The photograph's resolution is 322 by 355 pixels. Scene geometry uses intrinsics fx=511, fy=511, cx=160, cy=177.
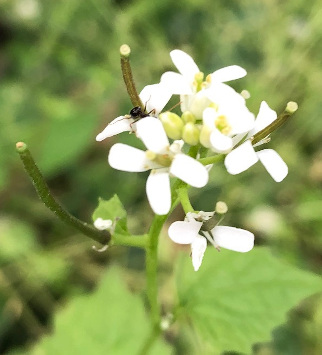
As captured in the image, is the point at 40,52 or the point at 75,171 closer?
the point at 75,171

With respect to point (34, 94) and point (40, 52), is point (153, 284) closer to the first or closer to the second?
point (34, 94)

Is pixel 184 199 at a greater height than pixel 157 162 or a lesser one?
lesser

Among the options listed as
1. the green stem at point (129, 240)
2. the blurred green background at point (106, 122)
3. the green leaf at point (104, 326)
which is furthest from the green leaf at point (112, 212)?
the blurred green background at point (106, 122)

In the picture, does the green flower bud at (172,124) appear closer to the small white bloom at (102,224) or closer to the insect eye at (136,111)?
the insect eye at (136,111)

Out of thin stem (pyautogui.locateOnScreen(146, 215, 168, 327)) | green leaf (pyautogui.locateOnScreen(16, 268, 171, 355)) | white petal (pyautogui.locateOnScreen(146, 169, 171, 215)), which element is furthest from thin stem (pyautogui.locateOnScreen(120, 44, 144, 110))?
green leaf (pyautogui.locateOnScreen(16, 268, 171, 355))

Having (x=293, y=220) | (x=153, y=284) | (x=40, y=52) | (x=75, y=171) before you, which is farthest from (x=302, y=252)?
(x=40, y=52)

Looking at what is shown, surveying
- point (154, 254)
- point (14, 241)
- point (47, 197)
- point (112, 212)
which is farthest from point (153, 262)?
point (14, 241)

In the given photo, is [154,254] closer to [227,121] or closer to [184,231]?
[184,231]
